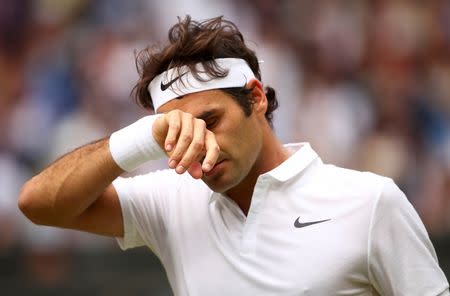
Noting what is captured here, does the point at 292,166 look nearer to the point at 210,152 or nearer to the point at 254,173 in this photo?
the point at 254,173

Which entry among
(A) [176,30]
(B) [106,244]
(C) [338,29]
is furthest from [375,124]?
(A) [176,30]

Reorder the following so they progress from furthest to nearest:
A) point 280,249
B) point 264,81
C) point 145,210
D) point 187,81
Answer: point 264,81
point 145,210
point 187,81
point 280,249

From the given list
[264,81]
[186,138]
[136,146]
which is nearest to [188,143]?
[186,138]

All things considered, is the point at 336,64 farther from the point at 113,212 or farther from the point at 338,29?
the point at 113,212

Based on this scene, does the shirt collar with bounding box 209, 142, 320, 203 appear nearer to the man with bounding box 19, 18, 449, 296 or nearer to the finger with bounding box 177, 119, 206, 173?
the man with bounding box 19, 18, 449, 296

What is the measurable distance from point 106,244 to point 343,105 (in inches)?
83.1

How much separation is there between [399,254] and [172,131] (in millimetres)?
760

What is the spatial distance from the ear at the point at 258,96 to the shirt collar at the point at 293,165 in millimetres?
185

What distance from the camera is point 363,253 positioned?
3.26 metres

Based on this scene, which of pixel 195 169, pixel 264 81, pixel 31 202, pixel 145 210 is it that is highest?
pixel 195 169

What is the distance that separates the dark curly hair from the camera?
356cm

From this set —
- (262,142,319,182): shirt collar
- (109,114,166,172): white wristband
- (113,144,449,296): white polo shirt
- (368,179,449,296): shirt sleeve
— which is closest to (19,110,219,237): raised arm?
(109,114,166,172): white wristband

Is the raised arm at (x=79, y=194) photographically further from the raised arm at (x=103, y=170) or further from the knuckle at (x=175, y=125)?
the knuckle at (x=175, y=125)

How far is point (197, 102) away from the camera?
3461 mm
